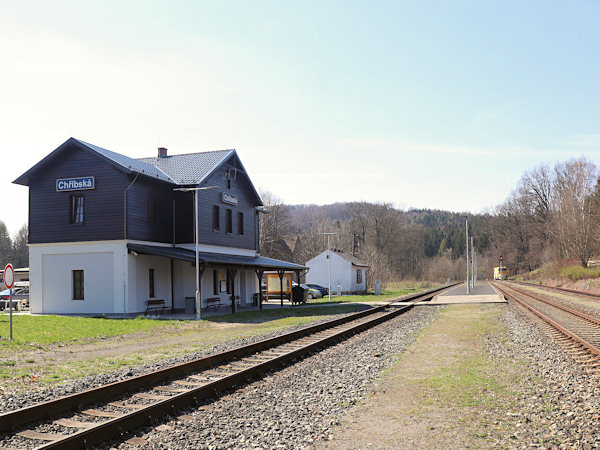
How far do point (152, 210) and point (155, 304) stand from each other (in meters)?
4.70

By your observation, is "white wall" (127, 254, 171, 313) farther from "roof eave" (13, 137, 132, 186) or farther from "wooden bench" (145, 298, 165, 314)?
"roof eave" (13, 137, 132, 186)

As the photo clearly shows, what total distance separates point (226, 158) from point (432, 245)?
398ft

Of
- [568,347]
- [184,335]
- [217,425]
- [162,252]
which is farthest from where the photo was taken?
[162,252]

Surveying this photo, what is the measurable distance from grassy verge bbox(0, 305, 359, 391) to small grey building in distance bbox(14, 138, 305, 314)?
8.49 feet

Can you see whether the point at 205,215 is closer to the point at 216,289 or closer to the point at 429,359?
the point at 216,289

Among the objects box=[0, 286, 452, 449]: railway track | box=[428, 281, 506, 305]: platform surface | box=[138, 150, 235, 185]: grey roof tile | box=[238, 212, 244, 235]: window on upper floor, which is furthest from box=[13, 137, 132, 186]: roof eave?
Answer: box=[428, 281, 506, 305]: platform surface

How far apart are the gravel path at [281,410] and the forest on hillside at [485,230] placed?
35.6m

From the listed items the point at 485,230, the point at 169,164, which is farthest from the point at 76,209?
the point at 485,230

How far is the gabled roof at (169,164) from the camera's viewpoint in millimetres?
25312

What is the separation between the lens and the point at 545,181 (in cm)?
8650

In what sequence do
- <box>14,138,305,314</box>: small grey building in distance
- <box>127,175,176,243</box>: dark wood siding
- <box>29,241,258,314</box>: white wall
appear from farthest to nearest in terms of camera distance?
1. <box>127,175,176,243</box>: dark wood siding
2. <box>14,138,305,314</box>: small grey building in distance
3. <box>29,241,258,314</box>: white wall

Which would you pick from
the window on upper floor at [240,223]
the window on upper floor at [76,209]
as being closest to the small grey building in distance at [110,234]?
the window on upper floor at [76,209]

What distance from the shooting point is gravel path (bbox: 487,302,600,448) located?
18.4ft

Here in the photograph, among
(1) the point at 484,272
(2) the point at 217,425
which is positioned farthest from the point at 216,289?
(1) the point at 484,272
